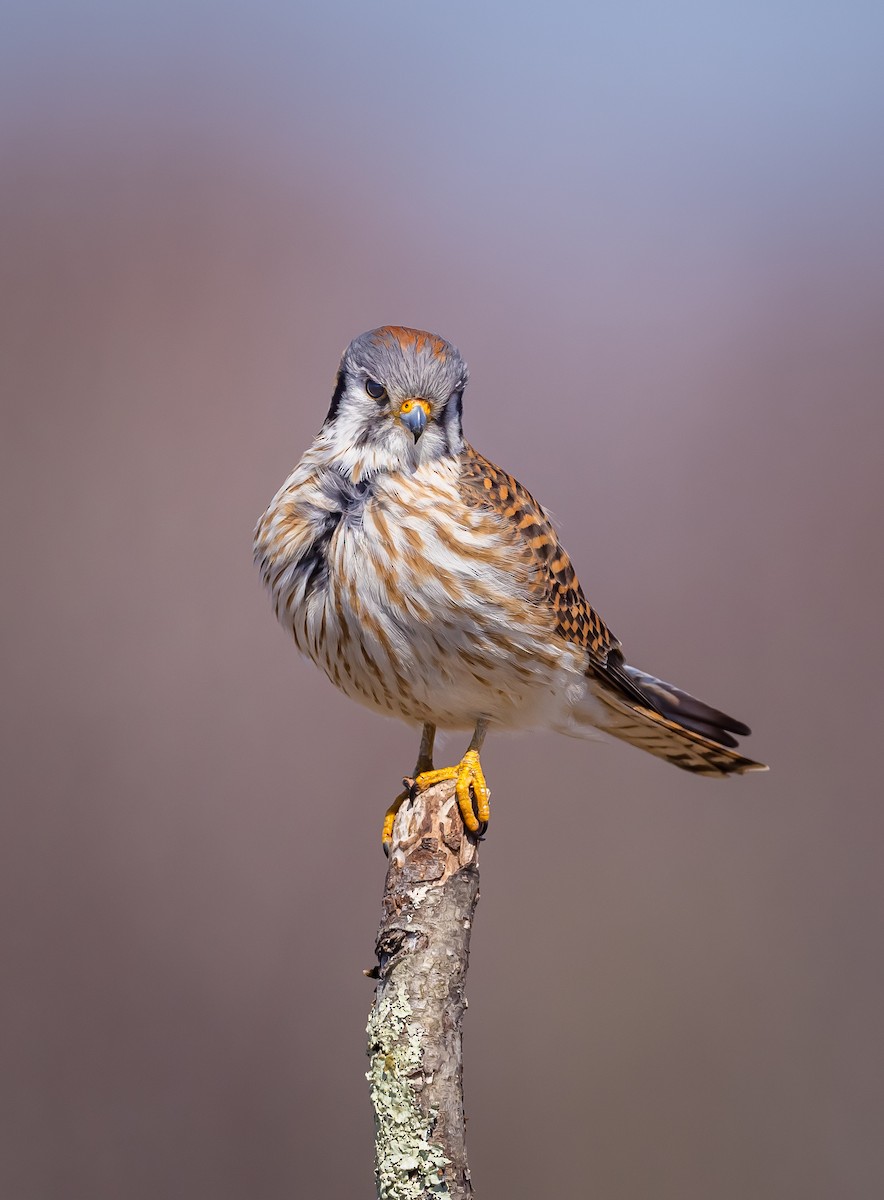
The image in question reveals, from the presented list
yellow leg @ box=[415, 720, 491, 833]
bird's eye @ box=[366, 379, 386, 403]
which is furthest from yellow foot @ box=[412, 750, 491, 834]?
bird's eye @ box=[366, 379, 386, 403]

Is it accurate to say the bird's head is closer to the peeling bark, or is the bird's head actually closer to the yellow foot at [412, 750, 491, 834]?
the yellow foot at [412, 750, 491, 834]

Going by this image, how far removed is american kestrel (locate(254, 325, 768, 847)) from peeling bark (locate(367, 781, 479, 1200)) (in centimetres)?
9

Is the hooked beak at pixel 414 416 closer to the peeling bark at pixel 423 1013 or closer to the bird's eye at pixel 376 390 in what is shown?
the bird's eye at pixel 376 390

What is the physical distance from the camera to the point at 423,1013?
150 cm

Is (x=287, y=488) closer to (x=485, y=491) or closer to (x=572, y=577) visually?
(x=485, y=491)

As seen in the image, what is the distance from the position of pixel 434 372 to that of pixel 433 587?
1.24 feet

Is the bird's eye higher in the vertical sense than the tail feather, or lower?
higher

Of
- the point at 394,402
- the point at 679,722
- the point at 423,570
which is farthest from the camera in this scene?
the point at 679,722

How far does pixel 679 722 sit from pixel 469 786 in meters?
0.54

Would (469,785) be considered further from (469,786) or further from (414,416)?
(414,416)


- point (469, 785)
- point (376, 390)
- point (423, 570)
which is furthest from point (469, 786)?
point (376, 390)

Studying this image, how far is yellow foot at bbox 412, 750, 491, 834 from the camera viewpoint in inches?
65.4

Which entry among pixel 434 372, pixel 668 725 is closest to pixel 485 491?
pixel 434 372

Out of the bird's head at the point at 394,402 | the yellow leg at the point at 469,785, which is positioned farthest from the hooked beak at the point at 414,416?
the yellow leg at the point at 469,785
